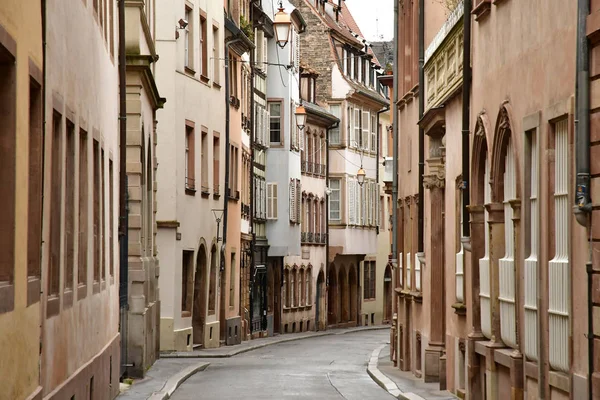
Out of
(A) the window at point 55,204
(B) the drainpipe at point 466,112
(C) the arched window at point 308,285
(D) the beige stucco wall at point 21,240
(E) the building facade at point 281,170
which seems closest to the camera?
(D) the beige stucco wall at point 21,240

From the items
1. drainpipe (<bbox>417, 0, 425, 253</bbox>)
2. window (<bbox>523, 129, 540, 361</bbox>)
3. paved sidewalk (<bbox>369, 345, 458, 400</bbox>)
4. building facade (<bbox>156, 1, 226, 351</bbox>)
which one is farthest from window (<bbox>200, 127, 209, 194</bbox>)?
window (<bbox>523, 129, 540, 361</bbox>)

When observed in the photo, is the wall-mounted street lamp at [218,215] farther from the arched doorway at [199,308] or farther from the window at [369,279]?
the window at [369,279]

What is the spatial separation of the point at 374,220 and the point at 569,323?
65.8 metres

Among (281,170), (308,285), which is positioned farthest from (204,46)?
(308,285)

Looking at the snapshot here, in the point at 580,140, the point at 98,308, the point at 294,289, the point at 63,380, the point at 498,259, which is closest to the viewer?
the point at 580,140

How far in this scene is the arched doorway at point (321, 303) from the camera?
72.1 meters

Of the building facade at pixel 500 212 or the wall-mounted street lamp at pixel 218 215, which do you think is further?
the wall-mounted street lamp at pixel 218 215

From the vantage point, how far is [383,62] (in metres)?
94.6

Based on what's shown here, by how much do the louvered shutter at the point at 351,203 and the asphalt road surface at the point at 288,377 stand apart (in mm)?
26100

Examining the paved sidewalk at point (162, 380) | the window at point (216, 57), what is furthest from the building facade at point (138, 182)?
the window at point (216, 57)

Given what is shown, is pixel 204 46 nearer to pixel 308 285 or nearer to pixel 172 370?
pixel 172 370

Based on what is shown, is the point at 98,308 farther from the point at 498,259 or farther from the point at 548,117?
the point at 548,117

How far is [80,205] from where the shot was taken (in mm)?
18906

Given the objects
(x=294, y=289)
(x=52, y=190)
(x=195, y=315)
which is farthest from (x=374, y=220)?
(x=52, y=190)
